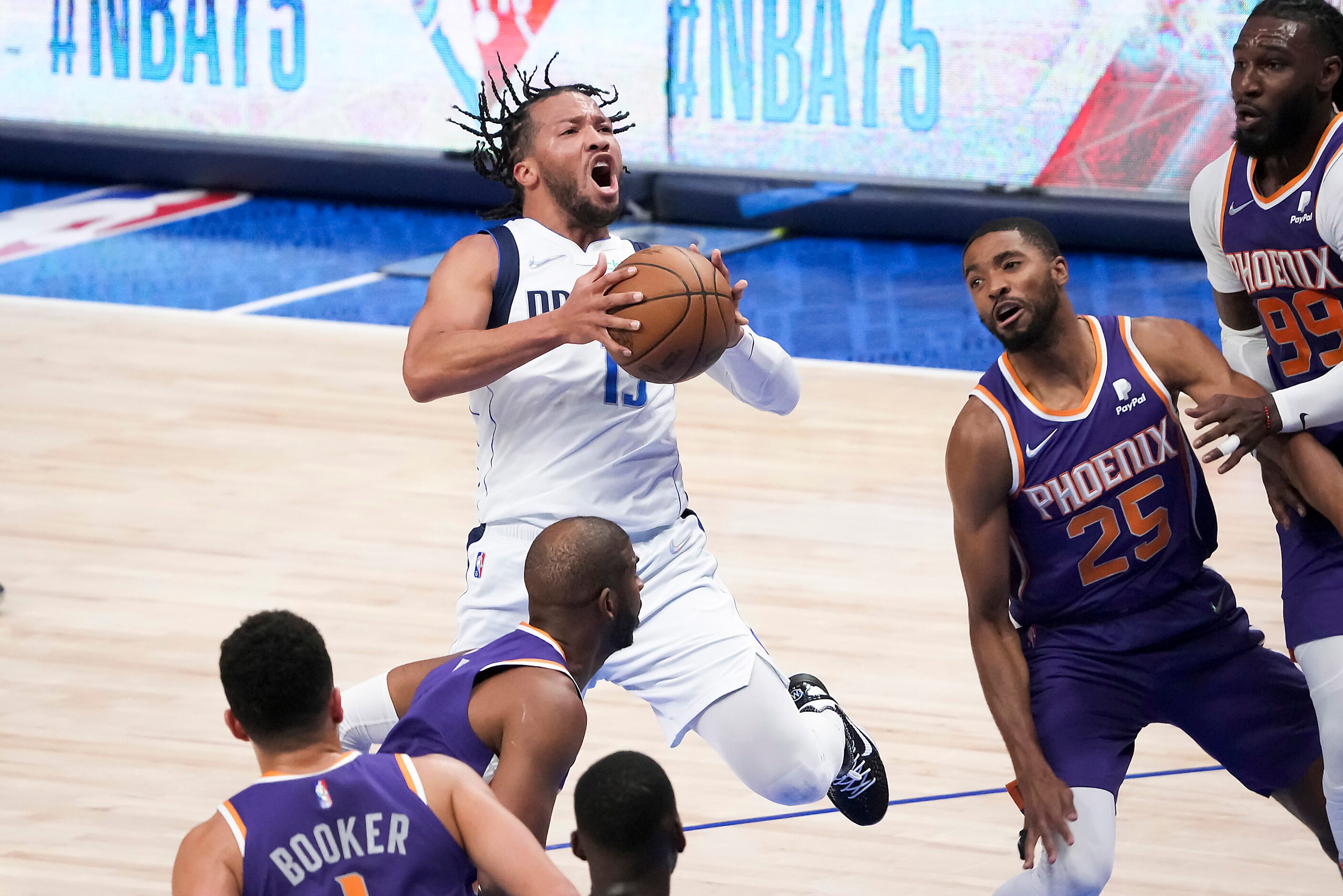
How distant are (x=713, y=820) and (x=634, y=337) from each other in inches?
61.3

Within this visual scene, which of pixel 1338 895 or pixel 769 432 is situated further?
pixel 769 432

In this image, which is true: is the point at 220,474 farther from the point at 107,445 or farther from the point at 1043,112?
the point at 1043,112

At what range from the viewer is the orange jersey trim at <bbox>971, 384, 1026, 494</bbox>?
3.91 metres

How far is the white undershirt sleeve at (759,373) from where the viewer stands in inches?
180

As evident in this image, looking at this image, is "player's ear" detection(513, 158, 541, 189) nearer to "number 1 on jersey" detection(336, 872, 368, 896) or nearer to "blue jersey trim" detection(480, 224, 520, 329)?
"blue jersey trim" detection(480, 224, 520, 329)

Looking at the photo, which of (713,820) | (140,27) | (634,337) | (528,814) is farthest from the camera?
(140,27)

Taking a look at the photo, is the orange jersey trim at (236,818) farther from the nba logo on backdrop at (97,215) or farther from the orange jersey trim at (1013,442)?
the nba logo on backdrop at (97,215)

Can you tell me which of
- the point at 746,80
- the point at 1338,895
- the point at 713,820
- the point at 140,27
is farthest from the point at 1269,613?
the point at 140,27

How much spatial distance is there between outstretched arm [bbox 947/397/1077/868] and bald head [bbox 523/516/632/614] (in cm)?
76

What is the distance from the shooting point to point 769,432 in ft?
28.1

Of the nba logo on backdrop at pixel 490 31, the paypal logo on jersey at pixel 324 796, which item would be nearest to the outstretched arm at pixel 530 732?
the paypal logo on jersey at pixel 324 796

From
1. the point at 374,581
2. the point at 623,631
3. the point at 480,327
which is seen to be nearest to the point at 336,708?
the point at 623,631

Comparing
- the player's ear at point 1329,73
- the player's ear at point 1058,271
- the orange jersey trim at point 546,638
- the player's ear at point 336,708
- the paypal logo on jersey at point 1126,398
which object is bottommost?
the orange jersey trim at point 546,638

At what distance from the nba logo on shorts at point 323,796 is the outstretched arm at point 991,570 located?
1576mm
